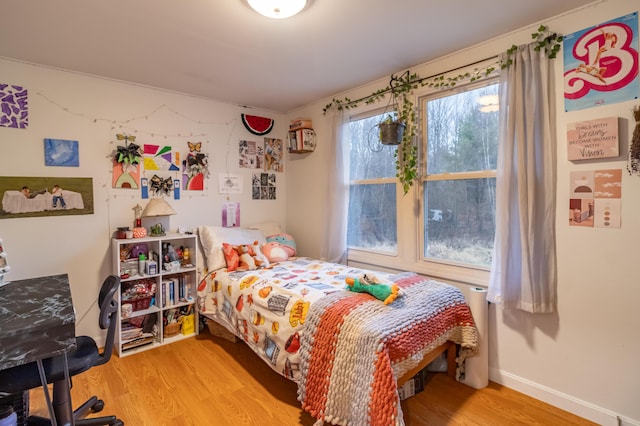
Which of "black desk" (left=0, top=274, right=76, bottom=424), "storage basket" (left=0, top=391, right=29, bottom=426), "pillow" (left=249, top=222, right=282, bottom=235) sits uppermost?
"pillow" (left=249, top=222, right=282, bottom=235)

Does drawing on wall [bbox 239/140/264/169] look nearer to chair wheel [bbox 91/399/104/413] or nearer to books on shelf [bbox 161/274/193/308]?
books on shelf [bbox 161/274/193/308]

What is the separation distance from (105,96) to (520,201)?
3.46m

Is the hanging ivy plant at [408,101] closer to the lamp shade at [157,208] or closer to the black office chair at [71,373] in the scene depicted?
the lamp shade at [157,208]

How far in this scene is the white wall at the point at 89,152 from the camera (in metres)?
2.45

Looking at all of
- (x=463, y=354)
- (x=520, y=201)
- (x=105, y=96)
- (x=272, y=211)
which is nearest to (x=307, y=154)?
(x=272, y=211)

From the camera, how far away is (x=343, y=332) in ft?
5.57

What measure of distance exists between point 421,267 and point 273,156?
2254 mm

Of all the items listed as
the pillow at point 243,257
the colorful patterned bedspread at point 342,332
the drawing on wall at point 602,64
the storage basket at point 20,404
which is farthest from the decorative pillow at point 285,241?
the drawing on wall at point 602,64

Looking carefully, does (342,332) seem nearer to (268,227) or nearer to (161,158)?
(268,227)

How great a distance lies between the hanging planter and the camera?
255 centimetres

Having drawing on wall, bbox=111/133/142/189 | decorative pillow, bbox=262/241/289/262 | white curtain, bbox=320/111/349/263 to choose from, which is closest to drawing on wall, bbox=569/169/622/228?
white curtain, bbox=320/111/349/263

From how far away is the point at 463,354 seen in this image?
2.22 metres

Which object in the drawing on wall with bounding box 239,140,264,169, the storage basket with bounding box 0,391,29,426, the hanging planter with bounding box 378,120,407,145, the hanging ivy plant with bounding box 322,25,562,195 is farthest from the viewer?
the drawing on wall with bounding box 239,140,264,169

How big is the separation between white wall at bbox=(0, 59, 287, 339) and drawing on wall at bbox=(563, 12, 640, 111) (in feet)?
10.1
